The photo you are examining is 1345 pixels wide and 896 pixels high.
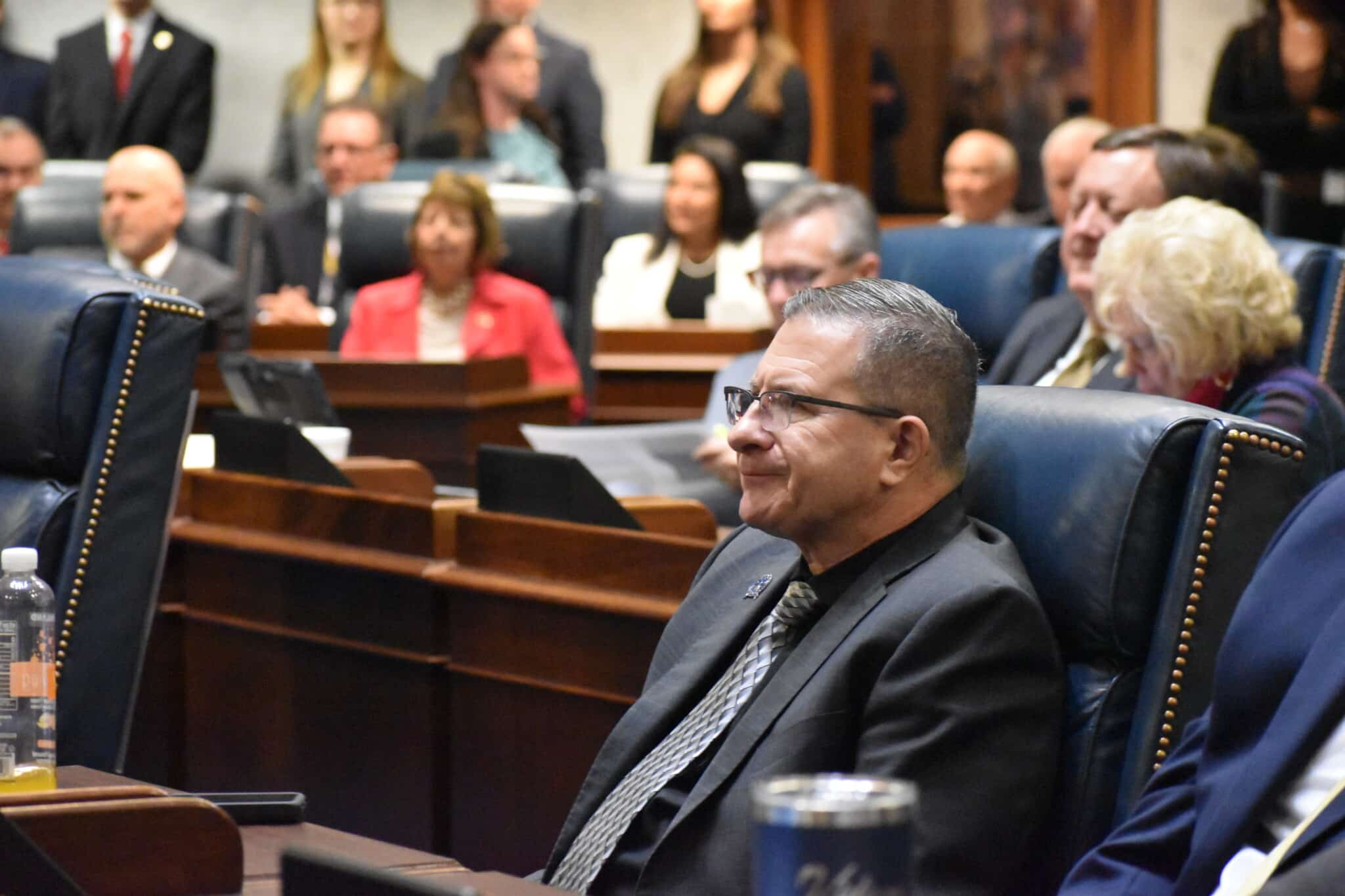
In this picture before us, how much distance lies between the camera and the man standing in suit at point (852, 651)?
1.53 meters

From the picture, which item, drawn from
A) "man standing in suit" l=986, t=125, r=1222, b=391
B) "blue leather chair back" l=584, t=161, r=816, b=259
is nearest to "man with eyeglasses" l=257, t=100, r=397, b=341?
"blue leather chair back" l=584, t=161, r=816, b=259

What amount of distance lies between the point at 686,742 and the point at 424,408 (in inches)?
90.4

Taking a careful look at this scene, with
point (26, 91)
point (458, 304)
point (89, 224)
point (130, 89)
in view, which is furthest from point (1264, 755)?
point (26, 91)

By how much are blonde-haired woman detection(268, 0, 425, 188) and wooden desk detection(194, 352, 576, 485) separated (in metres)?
2.47

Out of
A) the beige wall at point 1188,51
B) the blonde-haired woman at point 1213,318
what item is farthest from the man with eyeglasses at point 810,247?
the beige wall at point 1188,51

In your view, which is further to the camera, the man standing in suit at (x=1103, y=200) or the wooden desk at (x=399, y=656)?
the man standing in suit at (x=1103, y=200)

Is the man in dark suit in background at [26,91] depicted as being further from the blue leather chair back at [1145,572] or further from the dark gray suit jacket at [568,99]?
the blue leather chair back at [1145,572]

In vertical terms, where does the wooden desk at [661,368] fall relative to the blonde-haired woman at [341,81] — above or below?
below

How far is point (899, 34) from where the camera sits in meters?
7.32

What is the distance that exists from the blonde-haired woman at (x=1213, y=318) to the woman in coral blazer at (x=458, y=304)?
97.0 inches

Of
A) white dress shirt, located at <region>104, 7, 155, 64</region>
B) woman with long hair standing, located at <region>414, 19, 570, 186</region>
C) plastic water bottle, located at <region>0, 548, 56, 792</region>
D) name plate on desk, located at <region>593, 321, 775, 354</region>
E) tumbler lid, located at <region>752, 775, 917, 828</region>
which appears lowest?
name plate on desk, located at <region>593, 321, 775, 354</region>

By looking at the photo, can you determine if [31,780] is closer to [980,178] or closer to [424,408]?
[424,408]

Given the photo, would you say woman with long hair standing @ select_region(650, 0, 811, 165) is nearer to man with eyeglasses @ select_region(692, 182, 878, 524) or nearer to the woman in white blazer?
the woman in white blazer

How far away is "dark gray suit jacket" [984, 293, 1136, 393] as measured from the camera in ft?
9.98
